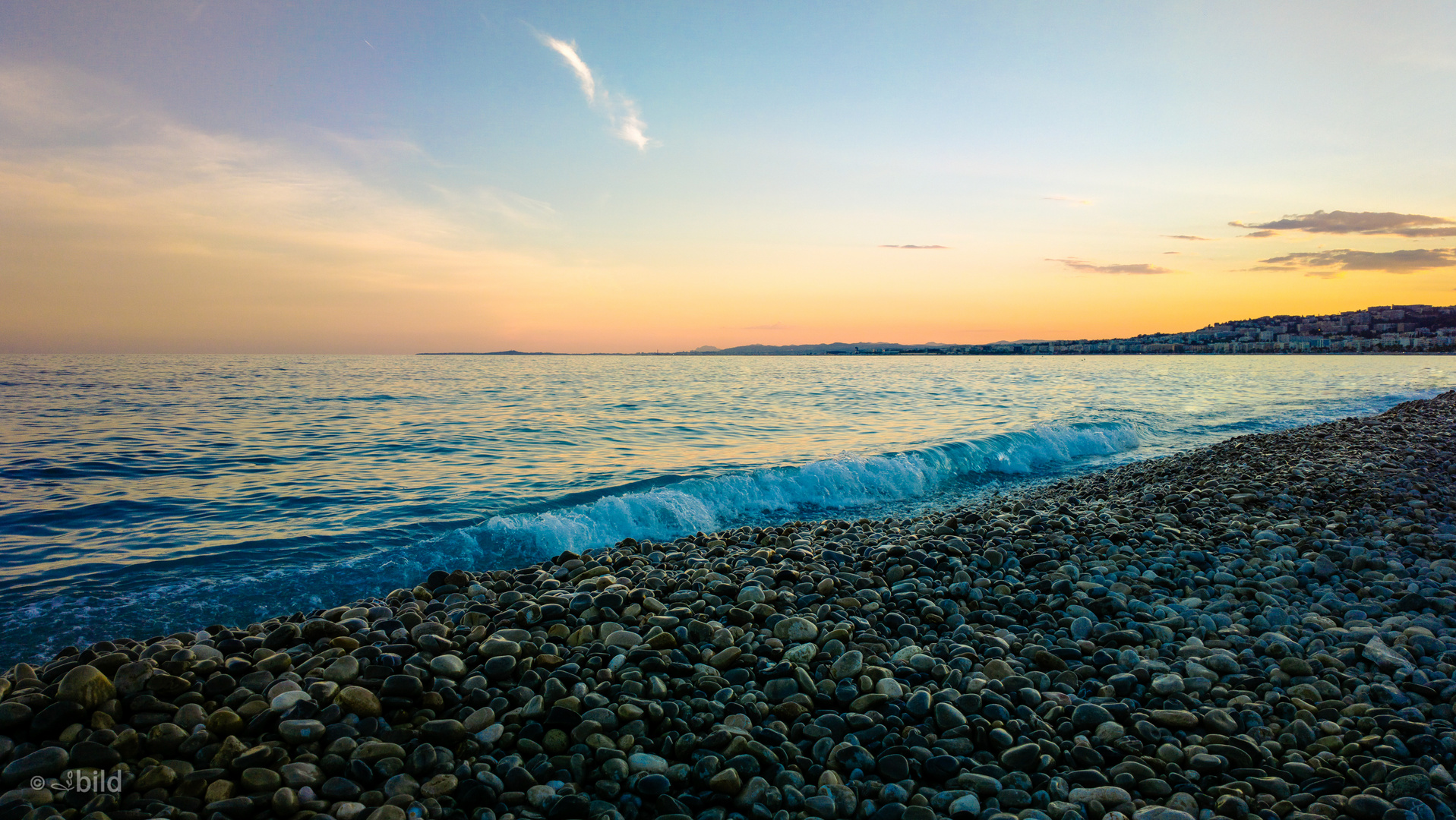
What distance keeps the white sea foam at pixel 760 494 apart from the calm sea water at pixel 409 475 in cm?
5

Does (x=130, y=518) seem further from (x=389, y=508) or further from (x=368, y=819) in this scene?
(x=368, y=819)

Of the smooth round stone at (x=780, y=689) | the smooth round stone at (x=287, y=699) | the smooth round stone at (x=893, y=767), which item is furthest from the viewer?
the smooth round stone at (x=780, y=689)

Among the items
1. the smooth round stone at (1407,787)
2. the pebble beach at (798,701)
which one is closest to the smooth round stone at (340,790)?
the pebble beach at (798,701)

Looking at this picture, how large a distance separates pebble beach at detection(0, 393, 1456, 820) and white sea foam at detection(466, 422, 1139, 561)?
3757 millimetres

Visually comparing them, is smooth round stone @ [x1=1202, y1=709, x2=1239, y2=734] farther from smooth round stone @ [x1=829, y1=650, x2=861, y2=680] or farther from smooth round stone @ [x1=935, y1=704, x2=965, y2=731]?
smooth round stone @ [x1=829, y1=650, x2=861, y2=680]

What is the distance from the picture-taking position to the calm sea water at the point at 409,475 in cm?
763

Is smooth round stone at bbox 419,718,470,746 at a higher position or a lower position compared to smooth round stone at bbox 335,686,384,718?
lower

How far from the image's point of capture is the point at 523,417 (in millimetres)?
22703

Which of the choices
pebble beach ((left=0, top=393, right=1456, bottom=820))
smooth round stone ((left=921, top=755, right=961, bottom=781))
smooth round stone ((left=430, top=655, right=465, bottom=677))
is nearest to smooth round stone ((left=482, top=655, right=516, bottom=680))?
pebble beach ((left=0, top=393, right=1456, bottom=820))

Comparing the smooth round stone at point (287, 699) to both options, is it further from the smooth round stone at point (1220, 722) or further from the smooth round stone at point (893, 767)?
the smooth round stone at point (1220, 722)

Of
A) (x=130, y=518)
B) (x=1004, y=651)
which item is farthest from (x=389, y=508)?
(x=1004, y=651)

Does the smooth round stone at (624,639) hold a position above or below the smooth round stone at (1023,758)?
above

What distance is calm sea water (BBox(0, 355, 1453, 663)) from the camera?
7.63m

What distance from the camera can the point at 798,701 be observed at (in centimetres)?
370
